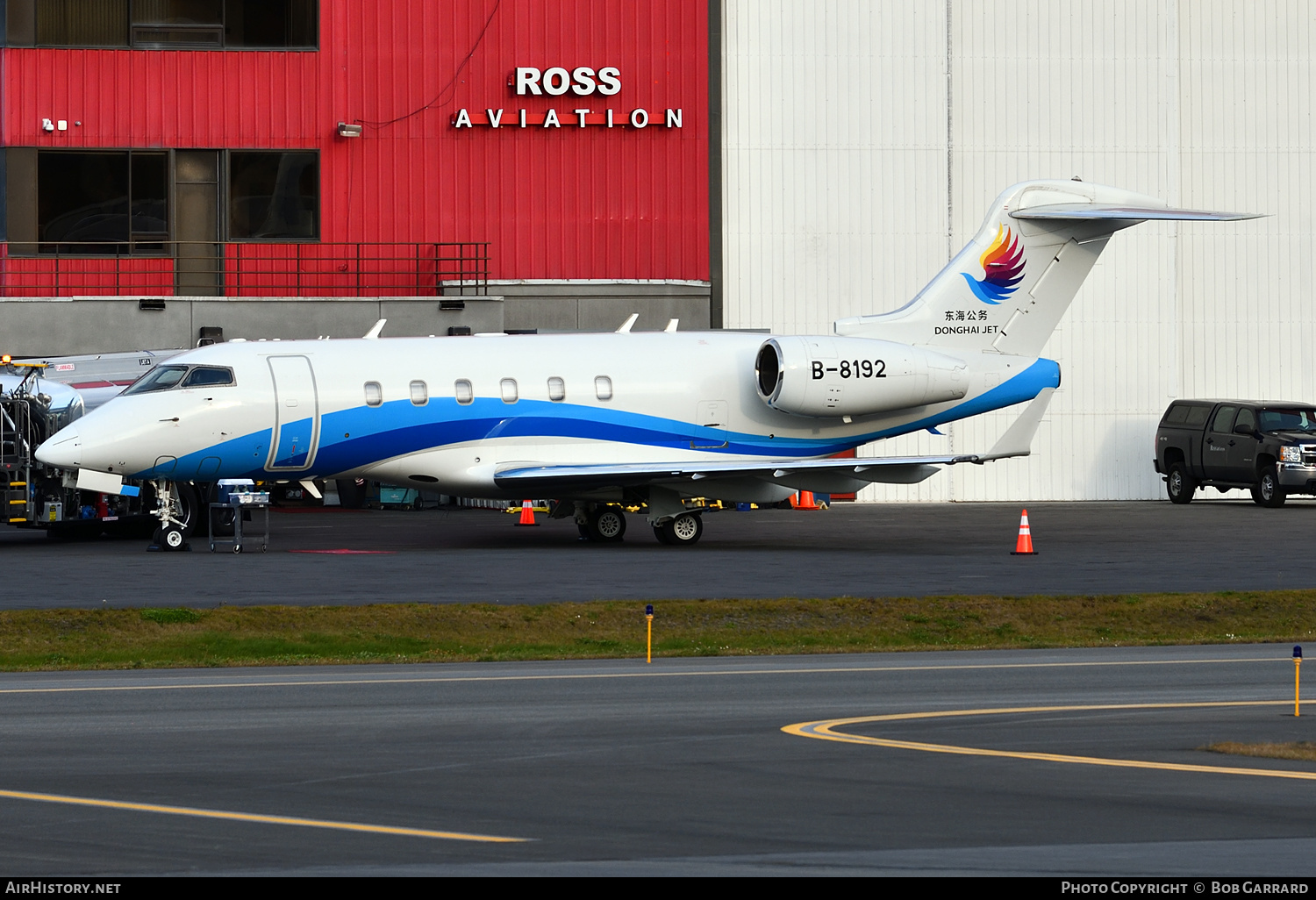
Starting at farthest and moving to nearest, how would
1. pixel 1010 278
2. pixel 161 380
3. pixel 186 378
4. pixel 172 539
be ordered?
pixel 1010 278, pixel 172 539, pixel 161 380, pixel 186 378

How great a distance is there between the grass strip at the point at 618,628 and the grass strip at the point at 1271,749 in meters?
7.37

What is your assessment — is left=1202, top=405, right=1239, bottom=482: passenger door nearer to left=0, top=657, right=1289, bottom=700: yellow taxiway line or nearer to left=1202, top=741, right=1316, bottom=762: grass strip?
left=0, top=657, right=1289, bottom=700: yellow taxiway line

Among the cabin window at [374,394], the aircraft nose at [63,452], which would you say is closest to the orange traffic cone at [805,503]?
the cabin window at [374,394]

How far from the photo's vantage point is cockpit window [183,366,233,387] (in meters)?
29.3

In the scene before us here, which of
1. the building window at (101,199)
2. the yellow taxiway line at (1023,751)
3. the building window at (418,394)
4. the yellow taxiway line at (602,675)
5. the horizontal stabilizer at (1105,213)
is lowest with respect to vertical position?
the yellow taxiway line at (602,675)

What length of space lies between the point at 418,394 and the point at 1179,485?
905 inches

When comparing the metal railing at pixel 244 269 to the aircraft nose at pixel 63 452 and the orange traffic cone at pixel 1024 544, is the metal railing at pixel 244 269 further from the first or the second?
the orange traffic cone at pixel 1024 544

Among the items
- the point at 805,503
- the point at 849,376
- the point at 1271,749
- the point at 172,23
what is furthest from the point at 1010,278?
the point at 172,23

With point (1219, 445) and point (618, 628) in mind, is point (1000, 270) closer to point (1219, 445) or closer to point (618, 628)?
point (1219, 445)

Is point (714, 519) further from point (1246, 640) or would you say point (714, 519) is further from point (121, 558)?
point (1246, 640)

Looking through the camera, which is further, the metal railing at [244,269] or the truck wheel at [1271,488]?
the metal railing at [244,269]

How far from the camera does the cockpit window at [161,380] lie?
2933 centimetres

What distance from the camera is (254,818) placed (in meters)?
10.4

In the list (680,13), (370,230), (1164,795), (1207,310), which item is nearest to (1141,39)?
(1207,310)
